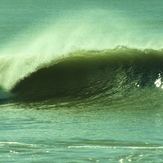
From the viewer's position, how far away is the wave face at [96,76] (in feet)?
50.0

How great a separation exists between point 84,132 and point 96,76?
573cm

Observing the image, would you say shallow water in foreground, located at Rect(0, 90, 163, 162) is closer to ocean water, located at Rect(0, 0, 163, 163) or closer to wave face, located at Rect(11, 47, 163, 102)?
ocean water, located at Rect(0, 0, 163, 163)

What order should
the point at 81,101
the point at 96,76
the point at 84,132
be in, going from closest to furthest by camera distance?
1. the point at 84,132
2. the point at 81,101
3. the point at 96,76

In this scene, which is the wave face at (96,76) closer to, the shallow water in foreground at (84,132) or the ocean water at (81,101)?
the ocean water at (81,101)

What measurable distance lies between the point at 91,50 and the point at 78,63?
1.02 m

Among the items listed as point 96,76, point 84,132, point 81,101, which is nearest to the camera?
point 84,132

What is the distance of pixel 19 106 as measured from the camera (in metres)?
14.1

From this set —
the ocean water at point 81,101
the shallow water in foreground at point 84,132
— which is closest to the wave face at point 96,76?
the ocean water at point 81,101

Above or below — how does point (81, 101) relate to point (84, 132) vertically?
above

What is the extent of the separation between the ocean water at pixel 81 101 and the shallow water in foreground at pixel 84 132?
0.01 meters

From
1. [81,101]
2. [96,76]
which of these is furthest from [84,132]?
[96,76]

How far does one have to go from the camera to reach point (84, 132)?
10.7 m

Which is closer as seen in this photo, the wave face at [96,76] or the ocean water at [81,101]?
the ocean water at [81,101]

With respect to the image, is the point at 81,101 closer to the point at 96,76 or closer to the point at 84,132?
the point at 96,76
